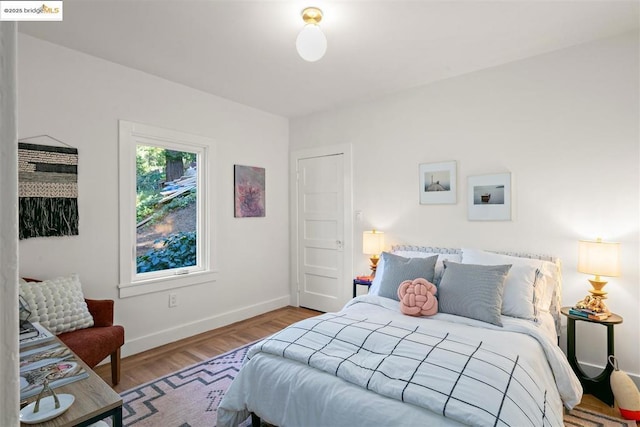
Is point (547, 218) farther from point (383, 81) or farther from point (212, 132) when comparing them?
point (212, 132)

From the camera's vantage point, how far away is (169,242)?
11.5 ft

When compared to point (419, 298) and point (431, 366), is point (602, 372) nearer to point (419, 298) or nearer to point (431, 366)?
point (419, 298)

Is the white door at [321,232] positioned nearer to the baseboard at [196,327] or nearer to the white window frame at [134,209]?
the baseboard at [196,327]

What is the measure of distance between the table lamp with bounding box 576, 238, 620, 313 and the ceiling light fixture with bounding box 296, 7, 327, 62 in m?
2.35

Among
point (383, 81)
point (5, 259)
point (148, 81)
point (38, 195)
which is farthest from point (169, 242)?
point (5, 259)

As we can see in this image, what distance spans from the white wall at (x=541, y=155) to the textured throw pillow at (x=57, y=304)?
282 centimetres

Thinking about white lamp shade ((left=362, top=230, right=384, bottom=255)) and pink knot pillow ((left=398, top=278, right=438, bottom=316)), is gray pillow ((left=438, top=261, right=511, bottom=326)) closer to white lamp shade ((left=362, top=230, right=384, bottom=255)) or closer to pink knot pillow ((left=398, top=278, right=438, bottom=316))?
pink knot pillow ((left=398, top=278, right=438, bottom=316))

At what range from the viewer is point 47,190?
8.37 feet

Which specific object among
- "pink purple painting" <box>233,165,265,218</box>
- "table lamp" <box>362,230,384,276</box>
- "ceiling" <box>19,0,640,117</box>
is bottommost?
"table lamp" <box>362,230,384,276</box>

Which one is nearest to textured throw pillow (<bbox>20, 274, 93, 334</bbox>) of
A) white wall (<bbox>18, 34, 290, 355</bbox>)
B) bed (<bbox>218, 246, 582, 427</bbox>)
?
white wall (<bbox>18, 34, 290, 355</bbox>)

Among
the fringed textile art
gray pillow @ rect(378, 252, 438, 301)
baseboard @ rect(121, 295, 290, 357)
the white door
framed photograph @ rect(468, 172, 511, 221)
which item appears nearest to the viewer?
the fringed textile art

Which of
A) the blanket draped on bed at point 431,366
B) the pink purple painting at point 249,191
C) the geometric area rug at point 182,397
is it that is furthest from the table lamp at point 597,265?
the pink purple painting at point 249,191

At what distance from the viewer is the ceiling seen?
7.09 feet

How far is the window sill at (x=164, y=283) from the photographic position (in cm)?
305
